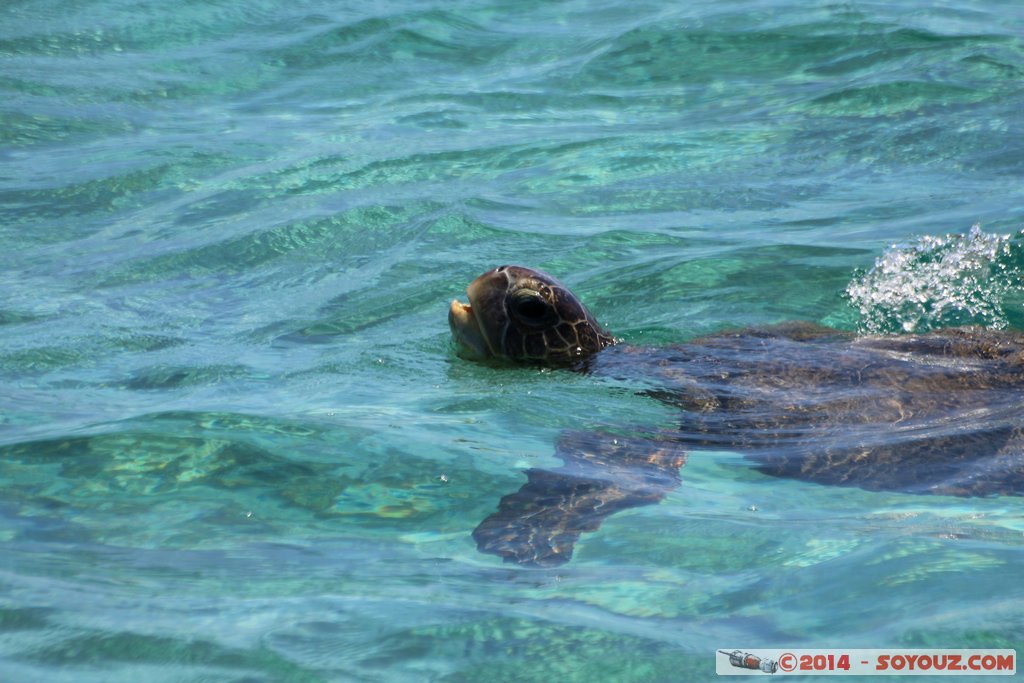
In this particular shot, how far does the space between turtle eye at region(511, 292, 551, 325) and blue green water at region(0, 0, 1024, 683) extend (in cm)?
30

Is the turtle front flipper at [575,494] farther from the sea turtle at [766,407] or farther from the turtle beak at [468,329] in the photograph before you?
the turtle beak at [468,329]

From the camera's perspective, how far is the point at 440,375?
18.6 ft

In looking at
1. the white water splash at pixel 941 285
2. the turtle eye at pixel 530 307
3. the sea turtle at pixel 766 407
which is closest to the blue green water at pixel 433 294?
the white water splash at pixel 941 285

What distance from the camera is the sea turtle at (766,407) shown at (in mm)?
4164

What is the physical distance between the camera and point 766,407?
5.08 meters

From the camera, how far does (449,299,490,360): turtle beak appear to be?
5836 mm

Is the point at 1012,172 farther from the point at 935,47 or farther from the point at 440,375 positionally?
the point at 440,375

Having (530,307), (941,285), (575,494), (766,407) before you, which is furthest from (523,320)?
(941,285)

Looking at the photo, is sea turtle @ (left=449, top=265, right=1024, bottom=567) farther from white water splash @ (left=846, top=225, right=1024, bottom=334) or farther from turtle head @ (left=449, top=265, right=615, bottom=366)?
white water splash @ (left=846, top=225, right=1024, bottom=334)

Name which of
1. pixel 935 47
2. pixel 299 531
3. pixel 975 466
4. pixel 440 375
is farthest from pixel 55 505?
pixel 935 47

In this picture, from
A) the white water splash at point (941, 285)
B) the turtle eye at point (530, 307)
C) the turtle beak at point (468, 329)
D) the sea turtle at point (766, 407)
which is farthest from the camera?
the white water splash at point (941, 285)

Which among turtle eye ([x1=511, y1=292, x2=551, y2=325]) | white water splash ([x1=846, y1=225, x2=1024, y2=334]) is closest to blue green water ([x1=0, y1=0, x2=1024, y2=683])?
white water splash ([x1=846, y1=225, x2=1024, y2=334])

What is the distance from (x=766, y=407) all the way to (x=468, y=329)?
1472 mm

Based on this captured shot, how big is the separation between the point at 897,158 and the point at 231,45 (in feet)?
22.4
